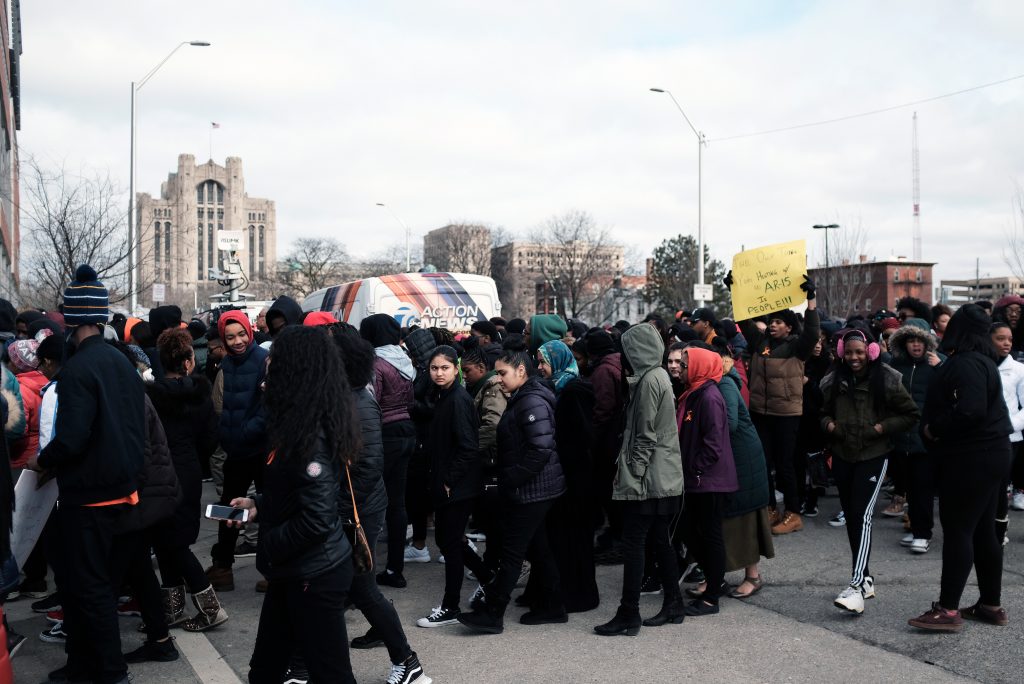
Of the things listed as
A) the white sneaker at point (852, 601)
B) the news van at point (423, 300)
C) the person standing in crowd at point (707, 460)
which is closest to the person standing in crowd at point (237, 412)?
the person standing in crowd at point (707, 460)

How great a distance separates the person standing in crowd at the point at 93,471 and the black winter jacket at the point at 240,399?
167 cm

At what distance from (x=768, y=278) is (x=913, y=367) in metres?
1.48

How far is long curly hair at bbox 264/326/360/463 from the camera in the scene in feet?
12.2

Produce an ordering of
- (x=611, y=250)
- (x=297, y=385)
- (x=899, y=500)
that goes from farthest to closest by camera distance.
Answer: (x=611, y=250) → (x=899, y=500) → (x=297, y=385)

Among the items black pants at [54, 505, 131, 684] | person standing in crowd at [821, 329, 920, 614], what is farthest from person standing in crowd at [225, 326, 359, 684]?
person standing in crowd at [821, 329, 920, 614]

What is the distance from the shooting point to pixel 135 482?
476 centimetres

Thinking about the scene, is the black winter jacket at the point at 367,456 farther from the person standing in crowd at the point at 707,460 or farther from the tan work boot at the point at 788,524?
the tan work boot at the point at 788,524

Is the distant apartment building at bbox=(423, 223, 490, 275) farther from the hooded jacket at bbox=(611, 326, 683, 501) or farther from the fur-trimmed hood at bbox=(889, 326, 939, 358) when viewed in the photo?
the hooded jacket at bbox=(611, 326, 683, 501)

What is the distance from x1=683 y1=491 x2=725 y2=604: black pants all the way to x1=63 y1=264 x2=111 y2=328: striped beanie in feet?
12.7

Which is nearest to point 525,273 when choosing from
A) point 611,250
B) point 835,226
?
point 611,250

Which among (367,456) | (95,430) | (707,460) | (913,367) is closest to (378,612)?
(367,456)

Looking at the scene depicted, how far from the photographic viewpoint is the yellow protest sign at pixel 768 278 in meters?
7.86

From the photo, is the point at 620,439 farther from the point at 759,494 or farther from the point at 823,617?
the point at 823,617

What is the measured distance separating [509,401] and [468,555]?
3.96ft
